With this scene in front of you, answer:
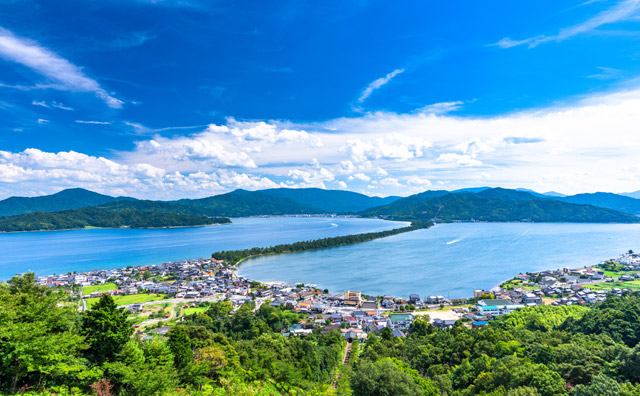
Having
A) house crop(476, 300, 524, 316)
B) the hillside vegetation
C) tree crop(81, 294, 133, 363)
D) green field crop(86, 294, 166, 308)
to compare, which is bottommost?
house crop(476, 300, 524, 316)

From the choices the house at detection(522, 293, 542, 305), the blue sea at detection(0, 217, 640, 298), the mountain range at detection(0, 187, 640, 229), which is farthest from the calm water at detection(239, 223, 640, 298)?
the mountain range at detection(0, 187, 640, 229)

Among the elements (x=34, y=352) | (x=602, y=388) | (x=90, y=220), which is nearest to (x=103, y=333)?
(x=34, y=352)

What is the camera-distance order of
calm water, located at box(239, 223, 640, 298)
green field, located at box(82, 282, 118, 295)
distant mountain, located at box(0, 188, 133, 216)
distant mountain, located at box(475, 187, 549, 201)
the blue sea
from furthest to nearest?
distant mountain, located at box(475, 187, 549, 201)
distant mountain, located at box(0, 188, 133, 216)
the blue sea
calm water, located at box(239, 223, 640, 298)
green field, located at box(82, 282, 118, 295)

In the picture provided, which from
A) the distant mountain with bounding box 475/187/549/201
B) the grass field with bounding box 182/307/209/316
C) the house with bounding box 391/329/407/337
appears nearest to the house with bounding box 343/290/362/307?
the house with bounding box 391/329/407/337

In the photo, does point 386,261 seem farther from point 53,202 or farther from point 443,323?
point 53,202

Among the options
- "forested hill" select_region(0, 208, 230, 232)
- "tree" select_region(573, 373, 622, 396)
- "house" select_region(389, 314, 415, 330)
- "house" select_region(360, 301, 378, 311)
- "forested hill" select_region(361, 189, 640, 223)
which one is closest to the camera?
"tree" select_region(573, 373, 622, 396)

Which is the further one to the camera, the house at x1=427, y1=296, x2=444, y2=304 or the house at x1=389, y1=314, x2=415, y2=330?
the house at x1=427, y1=296, x2=444, y2=304

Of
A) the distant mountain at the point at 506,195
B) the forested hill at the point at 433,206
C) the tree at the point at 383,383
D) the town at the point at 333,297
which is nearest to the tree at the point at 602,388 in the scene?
the tree at the point at 383,383

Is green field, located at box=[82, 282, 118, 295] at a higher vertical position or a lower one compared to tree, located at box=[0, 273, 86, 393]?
lower

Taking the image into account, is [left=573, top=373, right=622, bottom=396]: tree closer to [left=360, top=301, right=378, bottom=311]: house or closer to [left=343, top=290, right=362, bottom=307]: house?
[left=360, top=301, right=378, bottom=311]: house
